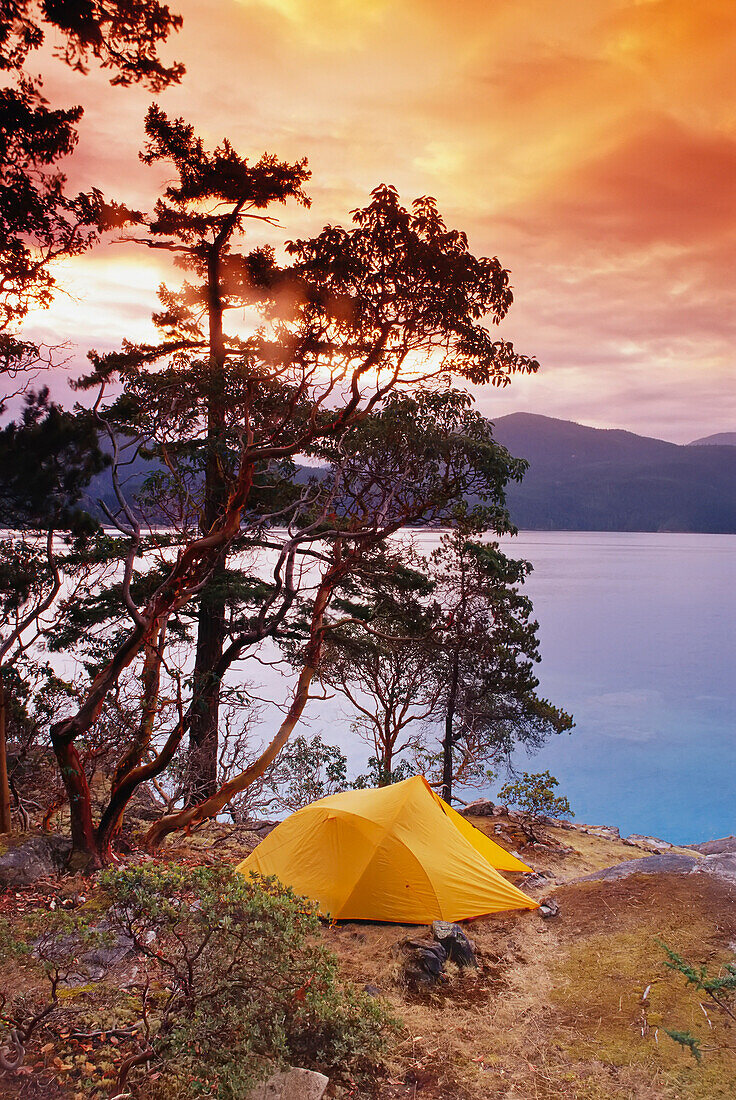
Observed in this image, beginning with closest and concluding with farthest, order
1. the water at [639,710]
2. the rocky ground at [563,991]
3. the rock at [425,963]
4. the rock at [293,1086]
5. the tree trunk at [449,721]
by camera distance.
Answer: the rock at [293,1086] < the rocky ground at [563,991] < the rock at [425,963] < the tree trunk at [449,721] < the water at [639,710]

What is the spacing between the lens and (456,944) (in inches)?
331

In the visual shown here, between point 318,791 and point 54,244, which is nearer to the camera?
point 54,244

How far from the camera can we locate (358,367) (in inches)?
391

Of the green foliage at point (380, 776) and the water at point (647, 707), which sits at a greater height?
the green foliage at point (380, 776)

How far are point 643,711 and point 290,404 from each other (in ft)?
230

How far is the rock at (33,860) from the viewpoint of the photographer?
896cm

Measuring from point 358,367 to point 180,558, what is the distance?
3.69 meters

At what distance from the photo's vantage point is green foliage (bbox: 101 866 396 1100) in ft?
15.3

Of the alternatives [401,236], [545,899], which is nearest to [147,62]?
[401,236]

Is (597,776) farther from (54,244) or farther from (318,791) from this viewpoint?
(54,244)

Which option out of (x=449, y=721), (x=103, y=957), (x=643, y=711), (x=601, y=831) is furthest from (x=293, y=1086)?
(x=643, y=711)

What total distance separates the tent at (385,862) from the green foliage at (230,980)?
4.19 meters

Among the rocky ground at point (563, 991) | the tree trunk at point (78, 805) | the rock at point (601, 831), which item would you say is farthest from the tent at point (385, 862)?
the rock at point (601, 831)

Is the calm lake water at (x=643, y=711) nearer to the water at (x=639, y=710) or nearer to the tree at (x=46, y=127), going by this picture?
the water at (x=639, y=710)
